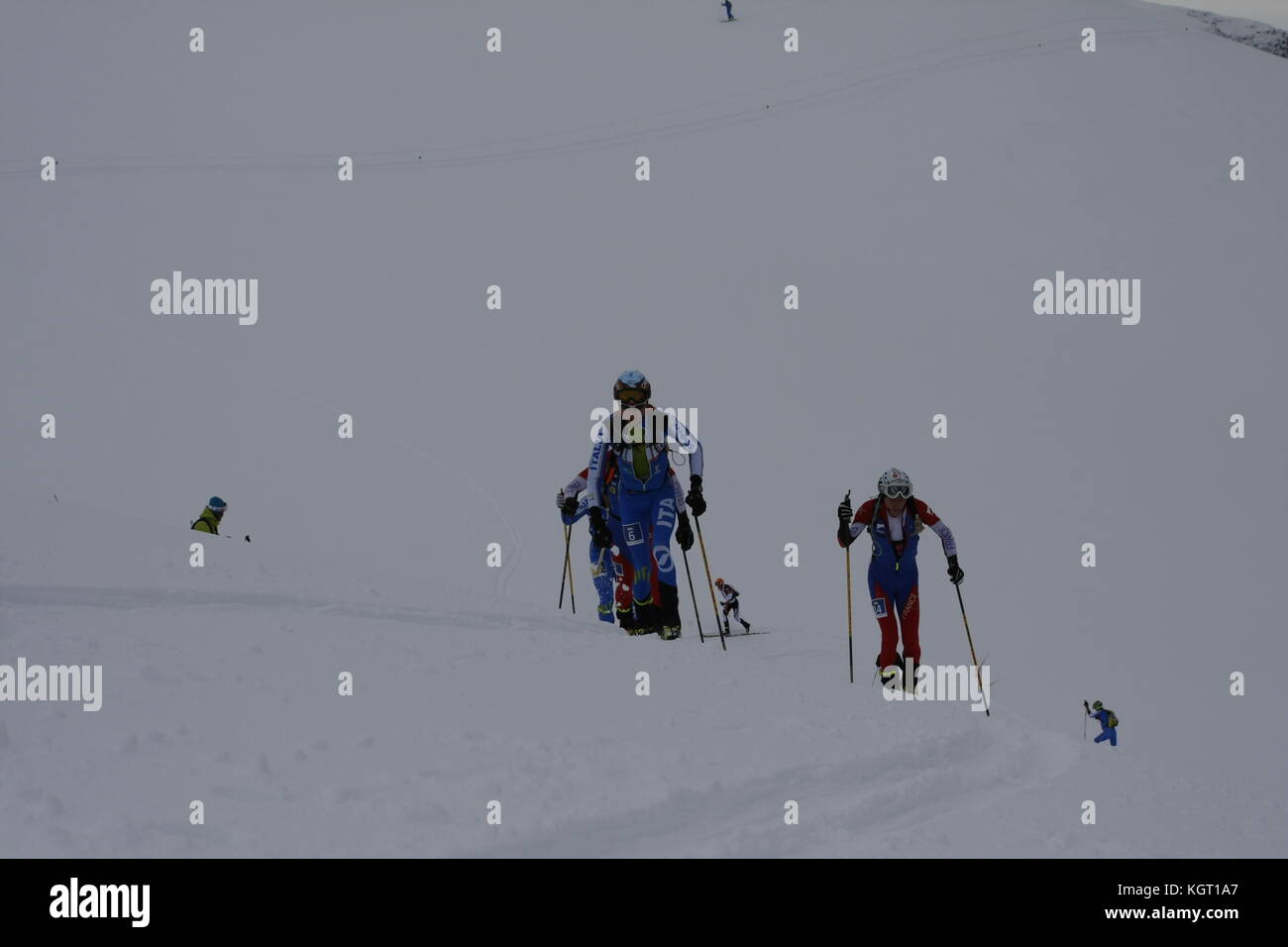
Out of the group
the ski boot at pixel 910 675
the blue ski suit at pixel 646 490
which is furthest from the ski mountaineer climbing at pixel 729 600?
the ski boot at pixel 910 675

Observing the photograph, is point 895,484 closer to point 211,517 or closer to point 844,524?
point 844,524

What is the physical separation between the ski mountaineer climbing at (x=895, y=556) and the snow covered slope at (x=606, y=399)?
451 mm

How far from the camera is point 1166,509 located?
1625 cm

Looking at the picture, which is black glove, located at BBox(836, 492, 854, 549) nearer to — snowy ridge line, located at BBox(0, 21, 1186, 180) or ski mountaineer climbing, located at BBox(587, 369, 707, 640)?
ski mountaineer climbing, located at BBox(587, 369, 707, 640)

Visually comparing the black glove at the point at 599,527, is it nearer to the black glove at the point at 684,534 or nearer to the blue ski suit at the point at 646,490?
the blue ski suit at the point at 646,490

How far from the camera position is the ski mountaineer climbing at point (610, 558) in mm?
Answer: 9773

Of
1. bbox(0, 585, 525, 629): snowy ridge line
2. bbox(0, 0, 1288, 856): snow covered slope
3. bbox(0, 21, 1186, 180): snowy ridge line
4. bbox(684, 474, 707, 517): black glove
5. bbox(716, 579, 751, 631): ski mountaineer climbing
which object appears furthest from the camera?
bbox(0, 21, 1186, 180): snowy ridge line

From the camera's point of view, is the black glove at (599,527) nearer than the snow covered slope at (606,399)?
No

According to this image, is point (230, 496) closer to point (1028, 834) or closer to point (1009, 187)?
point (1028, 834)

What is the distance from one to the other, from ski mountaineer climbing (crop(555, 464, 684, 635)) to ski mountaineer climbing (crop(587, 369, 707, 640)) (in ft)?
0.34

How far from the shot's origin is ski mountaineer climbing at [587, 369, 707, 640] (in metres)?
9.41

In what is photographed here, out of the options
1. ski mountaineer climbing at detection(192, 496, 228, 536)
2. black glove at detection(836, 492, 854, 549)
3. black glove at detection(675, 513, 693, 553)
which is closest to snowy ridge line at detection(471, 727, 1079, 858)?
black glove at detection(836, 492, 854, 549)

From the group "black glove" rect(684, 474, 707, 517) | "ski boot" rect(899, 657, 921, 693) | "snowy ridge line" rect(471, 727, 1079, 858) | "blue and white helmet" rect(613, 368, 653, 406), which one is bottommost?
"snowy ridge line" rect(471, 727, 1079, 858)

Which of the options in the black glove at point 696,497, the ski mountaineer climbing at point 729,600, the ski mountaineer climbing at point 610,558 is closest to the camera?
the black glove at point 696,497
